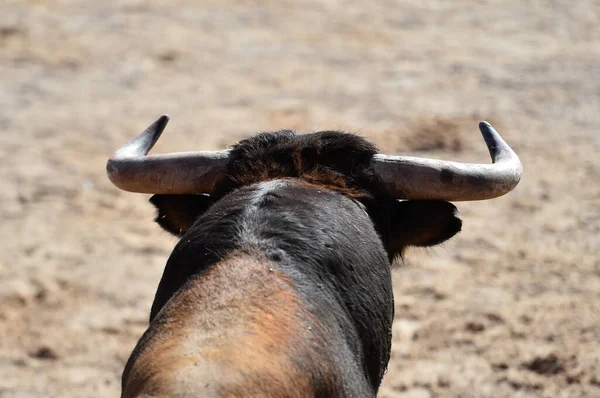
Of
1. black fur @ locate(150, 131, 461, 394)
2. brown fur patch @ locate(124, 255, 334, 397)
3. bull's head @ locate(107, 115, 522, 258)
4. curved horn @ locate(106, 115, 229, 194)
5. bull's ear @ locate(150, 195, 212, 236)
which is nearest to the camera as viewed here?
brown fur patch @ locate(124, 255, 334, 397)

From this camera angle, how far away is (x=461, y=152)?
10.4 meters

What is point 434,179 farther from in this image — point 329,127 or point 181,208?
point 329,127

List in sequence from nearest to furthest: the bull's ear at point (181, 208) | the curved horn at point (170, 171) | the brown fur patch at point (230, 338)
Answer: the brown fur patch at point (230, 338) < the curved horn at point (170, 171) < the bull's ear at point (181, 208)

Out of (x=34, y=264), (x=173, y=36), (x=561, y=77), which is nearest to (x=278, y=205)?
(x=34, y=264)

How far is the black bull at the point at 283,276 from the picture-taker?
2953 millimetres

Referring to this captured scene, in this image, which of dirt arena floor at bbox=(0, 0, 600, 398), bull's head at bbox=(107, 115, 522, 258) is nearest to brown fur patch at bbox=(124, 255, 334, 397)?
bull's head at bbox=(107, 115, 522, 258)

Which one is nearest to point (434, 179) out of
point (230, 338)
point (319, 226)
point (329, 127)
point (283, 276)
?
point (319, 226)

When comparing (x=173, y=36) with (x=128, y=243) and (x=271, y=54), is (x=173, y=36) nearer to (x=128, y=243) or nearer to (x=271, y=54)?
(x=271, y=54)

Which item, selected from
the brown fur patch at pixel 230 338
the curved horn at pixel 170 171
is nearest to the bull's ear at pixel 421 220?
the curved horn at pixel 170 171

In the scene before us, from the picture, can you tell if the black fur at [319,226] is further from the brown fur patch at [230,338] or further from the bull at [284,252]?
the brown fur patch at [230,338]

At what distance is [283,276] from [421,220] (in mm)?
1159

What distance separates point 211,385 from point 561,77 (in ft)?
34.7

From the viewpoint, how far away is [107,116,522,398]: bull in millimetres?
2988

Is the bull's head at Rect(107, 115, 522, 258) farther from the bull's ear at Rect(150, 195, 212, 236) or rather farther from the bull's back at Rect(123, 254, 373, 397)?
the bull's back at Rect(123, 254, 373, 397)
